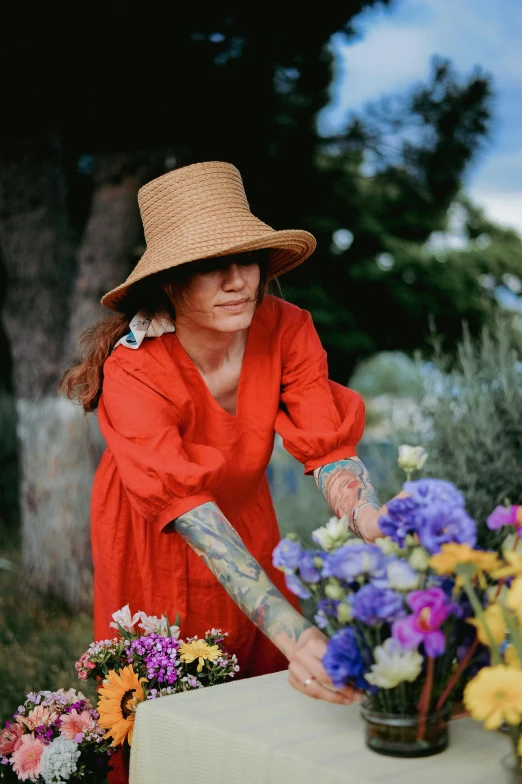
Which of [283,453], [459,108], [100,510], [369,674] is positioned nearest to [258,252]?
[100,510]

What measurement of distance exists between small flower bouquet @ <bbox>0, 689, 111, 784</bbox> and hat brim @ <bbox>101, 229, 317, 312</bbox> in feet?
3.20

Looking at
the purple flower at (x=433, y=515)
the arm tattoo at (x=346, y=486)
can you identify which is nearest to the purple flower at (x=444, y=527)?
the purple flower at (x=433, y=515)

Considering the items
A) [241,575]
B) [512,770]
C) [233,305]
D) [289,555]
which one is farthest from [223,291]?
[512,770]

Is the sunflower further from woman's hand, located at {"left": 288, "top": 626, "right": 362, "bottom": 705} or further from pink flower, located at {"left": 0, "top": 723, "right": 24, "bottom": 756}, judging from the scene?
woman's hand, located at {"left": 288, "top": 626, "right": 362, "bottom": 705}

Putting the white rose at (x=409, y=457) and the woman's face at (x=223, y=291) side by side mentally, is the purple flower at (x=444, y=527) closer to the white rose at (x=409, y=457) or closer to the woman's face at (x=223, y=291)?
the white rose at (x=409, y=457)

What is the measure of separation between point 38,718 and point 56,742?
5.1 inches

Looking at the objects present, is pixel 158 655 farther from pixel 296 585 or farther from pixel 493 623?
pixel 493 623

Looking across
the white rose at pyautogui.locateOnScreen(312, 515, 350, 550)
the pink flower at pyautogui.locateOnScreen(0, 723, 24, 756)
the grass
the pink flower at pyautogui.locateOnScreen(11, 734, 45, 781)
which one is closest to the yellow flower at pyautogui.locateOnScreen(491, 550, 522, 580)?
the white rose at pyautogui.locateOnScreen(312, 515, 350, 550)

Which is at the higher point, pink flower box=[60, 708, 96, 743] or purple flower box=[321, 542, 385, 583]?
purple flower box=[321, 542, 385, 583]

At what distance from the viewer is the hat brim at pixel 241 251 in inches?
78.6

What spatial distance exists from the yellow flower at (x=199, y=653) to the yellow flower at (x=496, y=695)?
3.11 feet

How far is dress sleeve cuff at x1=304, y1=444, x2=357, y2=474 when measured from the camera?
7.13 feet

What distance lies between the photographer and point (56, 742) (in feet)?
6.64

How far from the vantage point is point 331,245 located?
10.7m
